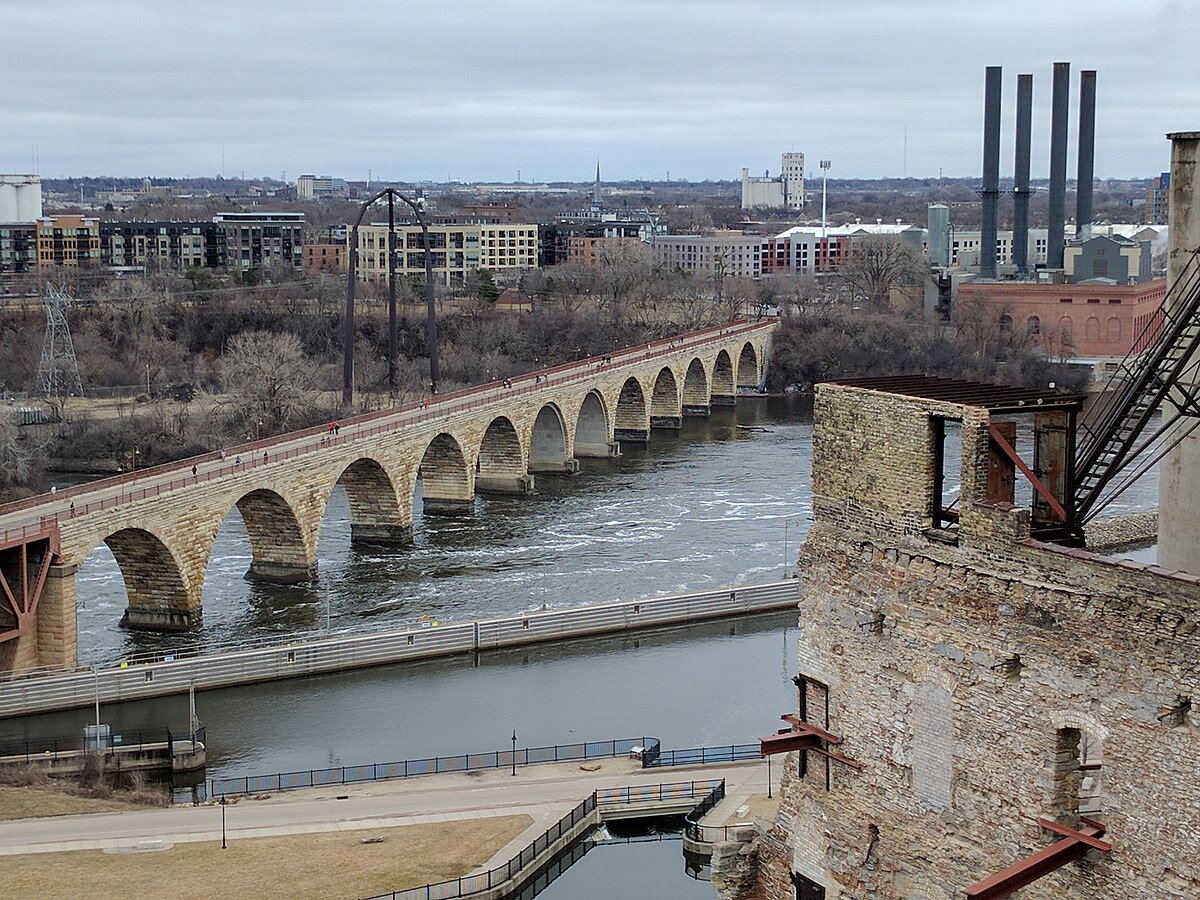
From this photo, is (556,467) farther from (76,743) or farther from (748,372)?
(76,743)

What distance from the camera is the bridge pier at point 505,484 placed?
3290 inches

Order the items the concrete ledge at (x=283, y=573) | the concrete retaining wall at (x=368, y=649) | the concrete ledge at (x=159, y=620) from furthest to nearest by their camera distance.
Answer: the concrete ledge at (x=283, y=573) → the concrete ledge at (x=159, y=620) → the concrete retaining wall at (x=368, y=649)

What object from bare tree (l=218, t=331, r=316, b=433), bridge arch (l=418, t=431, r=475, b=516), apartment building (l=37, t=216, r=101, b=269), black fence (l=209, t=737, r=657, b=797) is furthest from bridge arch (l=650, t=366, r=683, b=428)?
apartment building (l=37, t=216, r=101, b=269)

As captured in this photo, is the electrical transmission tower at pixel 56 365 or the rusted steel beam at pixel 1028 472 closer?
the rusted steel beam at pixel 1028 472

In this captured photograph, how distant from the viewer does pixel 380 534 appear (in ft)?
234

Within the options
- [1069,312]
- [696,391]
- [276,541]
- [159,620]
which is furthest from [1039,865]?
[1069,312]

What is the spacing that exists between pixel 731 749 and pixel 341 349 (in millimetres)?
85283

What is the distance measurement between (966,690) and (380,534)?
5626 cm

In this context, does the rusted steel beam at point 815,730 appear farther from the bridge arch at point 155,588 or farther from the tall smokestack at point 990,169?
the tall smokestack at point 990,169

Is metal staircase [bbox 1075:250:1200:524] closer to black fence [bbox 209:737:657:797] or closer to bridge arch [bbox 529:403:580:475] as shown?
black fence [bbox 209:737:657:797]

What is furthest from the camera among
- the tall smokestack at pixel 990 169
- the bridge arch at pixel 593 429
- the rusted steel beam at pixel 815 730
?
the tall smokestack at pixel 990 169

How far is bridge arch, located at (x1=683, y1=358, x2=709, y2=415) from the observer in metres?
113

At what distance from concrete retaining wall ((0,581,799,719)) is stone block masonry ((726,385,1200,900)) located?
31899 mm

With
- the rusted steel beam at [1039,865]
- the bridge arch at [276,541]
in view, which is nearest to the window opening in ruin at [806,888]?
the rusted steel beam at [1039,865]
